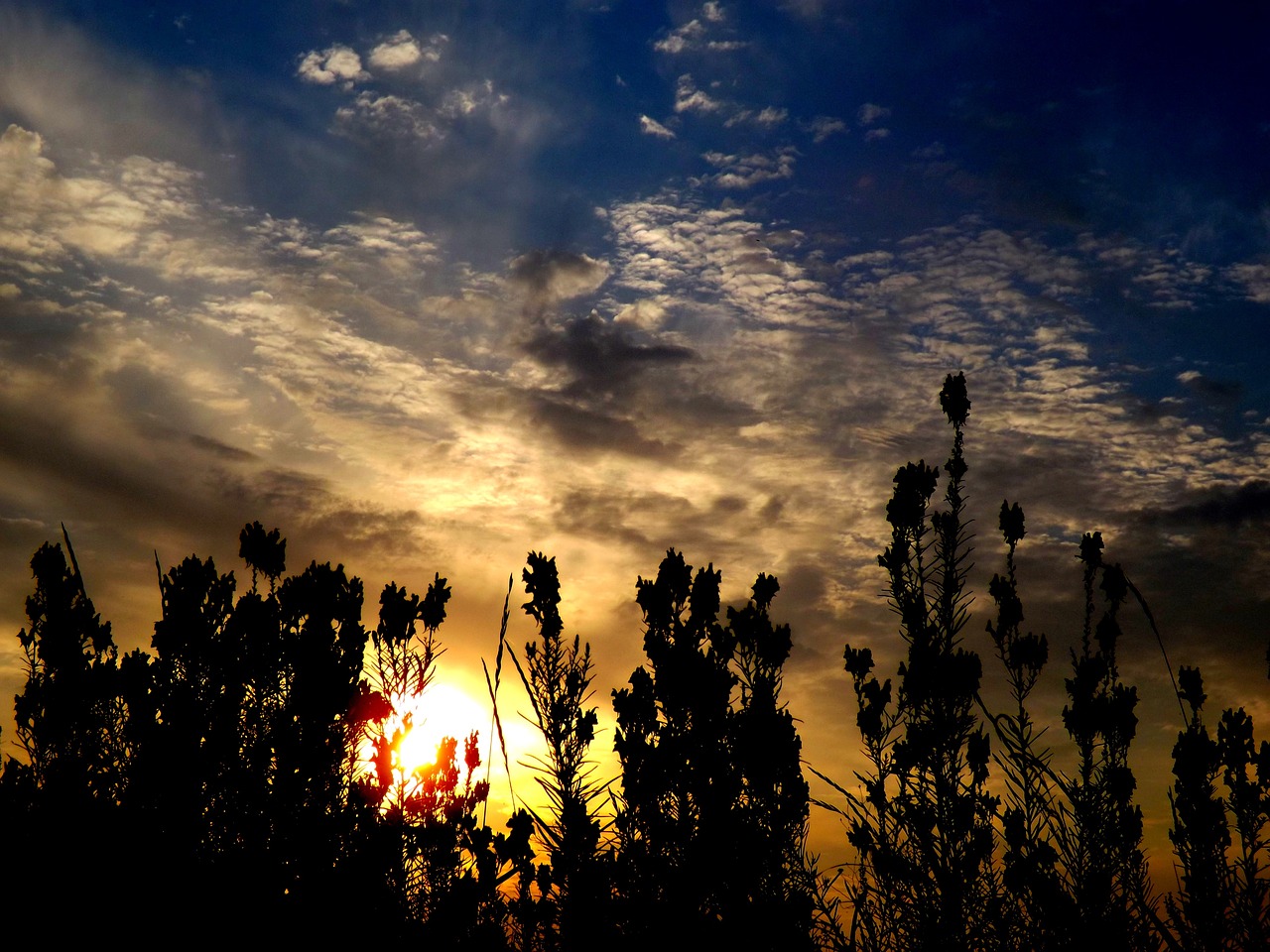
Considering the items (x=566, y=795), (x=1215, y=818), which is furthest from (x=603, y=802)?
(x=1215, y=818)

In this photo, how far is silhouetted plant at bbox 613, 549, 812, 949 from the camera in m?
5.78

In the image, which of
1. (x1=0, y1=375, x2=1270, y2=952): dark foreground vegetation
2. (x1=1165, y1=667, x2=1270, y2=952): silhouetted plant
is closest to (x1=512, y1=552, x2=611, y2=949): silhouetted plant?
(x1=0, y1=375, x2=1270, y2=952): dark foreground vegetation

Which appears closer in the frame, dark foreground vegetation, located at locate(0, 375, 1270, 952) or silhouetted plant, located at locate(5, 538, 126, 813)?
dark foreground vegetation, located at locate(0, 375, 1270, 952)

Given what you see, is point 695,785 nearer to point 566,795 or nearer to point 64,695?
point 566,795

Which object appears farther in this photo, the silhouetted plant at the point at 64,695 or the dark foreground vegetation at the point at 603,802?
the silhouetted plant at the point at 64,695

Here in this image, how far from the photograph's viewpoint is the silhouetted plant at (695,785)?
19.0 ft

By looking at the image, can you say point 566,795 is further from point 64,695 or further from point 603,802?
point 64,695

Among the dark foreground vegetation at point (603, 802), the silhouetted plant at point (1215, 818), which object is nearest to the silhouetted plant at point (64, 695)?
the dark foreground vegetation at point (603, 802)

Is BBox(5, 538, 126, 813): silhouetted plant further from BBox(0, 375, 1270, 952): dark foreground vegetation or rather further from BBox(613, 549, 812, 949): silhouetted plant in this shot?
BBox(613, 549, 812, 949): silhouetted plant

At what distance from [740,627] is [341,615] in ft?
14.3

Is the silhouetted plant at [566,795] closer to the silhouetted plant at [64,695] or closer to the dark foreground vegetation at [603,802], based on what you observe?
the dark foreground vegetation at [603,802]

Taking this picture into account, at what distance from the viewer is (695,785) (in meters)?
6.53

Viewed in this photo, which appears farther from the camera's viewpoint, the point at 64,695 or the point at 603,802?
the point at 64,695

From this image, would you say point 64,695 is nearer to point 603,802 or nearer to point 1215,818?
point 603,802
